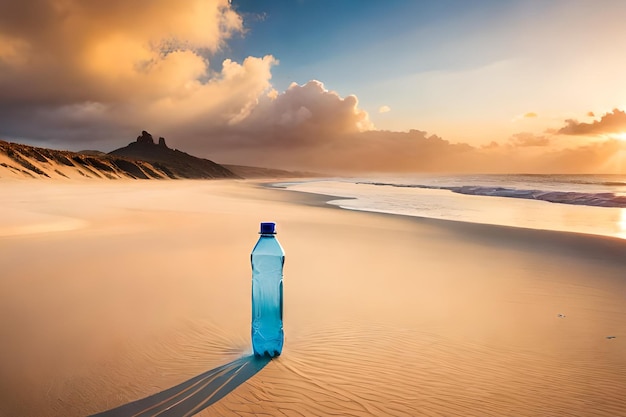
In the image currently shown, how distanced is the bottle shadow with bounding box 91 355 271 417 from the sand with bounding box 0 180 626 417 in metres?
0.02

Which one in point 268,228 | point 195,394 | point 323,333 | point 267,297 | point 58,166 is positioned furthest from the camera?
point 58,166

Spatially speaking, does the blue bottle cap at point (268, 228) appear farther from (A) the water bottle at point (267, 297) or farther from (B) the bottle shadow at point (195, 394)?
(B) the bottle shadow at point (195, 394)

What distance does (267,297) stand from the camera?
148 inches

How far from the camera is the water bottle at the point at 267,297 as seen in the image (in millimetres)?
3568

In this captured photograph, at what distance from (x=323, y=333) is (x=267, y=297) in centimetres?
81

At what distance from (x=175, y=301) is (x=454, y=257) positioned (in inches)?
218

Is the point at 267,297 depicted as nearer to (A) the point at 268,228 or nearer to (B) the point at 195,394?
(A) the point at 268,228

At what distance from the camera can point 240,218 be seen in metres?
14.5

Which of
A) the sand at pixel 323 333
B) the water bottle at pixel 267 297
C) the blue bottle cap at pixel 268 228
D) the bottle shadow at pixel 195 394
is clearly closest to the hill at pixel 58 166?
the sand at pixel 323 333

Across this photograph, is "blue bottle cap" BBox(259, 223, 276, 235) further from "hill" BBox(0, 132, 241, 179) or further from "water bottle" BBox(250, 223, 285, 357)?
"hill" BBox(0, 132, 241, 179)

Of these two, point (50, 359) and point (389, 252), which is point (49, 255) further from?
point (389, 252)

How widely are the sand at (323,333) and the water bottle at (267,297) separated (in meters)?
0.18

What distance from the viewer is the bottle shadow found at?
278 centimetres

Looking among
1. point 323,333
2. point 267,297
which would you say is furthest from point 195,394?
point 323,333
